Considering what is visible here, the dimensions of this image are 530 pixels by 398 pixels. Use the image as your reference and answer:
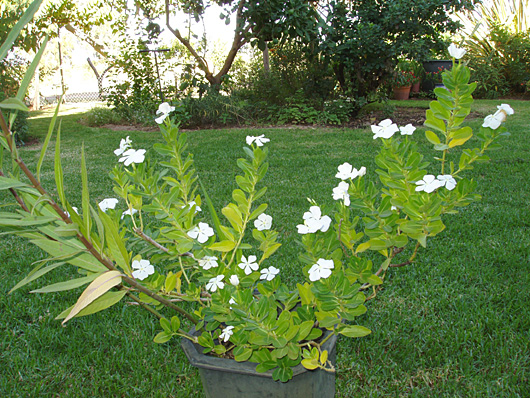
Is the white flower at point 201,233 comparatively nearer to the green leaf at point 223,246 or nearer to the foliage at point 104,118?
the green leaf at point 223,246

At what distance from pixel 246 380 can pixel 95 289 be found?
0.59 m

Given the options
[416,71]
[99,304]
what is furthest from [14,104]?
[416,71]

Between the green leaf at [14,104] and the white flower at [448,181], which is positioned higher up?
the green leaf at [14,104]

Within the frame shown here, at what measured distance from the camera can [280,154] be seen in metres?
4.86

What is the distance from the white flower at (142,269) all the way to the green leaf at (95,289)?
9.3 inches

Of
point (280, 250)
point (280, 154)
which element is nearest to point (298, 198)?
point (280, 250)

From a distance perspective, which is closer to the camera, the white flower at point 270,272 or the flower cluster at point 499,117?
the flower cluster at point 499,117

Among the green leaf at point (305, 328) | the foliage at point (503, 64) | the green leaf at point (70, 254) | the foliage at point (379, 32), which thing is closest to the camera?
the green leaf at point (70, 254)

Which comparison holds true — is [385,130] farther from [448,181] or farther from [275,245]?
[275,245]

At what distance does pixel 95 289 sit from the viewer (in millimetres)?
772

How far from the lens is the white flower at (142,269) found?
3.56 feet

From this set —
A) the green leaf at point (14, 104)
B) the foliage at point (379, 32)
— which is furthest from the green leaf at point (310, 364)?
the foliage at point (379, 32)

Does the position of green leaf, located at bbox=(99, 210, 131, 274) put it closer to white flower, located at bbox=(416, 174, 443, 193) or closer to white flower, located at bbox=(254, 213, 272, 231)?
white flower, located at bbox=(254, 213, 272, 231)

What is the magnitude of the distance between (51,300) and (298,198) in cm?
197
